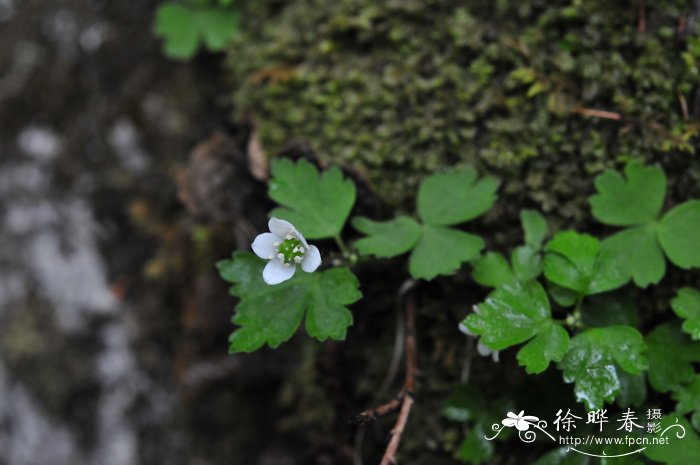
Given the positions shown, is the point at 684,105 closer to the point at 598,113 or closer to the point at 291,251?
the point at 598,113

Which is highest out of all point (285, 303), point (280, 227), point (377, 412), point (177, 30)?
point (177, 30)

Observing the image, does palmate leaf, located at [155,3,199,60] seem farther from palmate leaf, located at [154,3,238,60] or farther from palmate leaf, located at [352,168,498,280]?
palmate leaf, located at [352,168,498,280]

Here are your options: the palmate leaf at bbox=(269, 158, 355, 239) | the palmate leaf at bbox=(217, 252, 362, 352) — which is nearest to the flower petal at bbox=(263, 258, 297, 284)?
the palmate leaf at bbox=(217, 252, 362, 352)

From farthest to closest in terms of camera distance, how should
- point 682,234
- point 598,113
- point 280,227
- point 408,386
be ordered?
point 598,113 < point 408,386 < point 682,234 < point 280,227

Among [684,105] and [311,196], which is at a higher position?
[684,105]

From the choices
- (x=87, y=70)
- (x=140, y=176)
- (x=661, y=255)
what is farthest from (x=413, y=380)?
(x=87, y=70)

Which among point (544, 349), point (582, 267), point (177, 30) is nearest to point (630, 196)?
point (582, 267)
